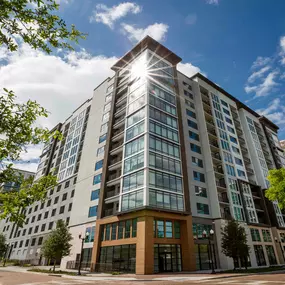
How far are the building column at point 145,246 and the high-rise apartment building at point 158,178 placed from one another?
12 cm

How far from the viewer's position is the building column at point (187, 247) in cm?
2749

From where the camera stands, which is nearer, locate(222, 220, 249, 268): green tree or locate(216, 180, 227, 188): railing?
locate(222, 220, 249, 268): green tree

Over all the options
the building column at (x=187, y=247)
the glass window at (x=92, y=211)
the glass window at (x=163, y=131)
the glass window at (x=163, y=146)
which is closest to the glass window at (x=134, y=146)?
the glass window at (x=163, y=146)

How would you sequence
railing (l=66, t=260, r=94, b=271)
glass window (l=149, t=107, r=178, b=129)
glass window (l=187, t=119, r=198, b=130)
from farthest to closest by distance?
glass window (l=187, t=119, r=198, b=130)
glass window (l=149, t=107, r=178, b=129)
railing (l=66, t=260, r=94, b=271)

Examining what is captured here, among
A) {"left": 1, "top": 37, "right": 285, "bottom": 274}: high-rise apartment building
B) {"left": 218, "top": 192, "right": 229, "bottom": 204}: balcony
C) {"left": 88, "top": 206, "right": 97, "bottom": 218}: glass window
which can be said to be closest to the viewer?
{"left": 1, "top": 37, "right": 285, "bottom": 274}: high-rise apartment building

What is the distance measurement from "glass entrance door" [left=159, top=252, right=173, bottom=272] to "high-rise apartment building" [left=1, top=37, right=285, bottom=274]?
0.11 metres

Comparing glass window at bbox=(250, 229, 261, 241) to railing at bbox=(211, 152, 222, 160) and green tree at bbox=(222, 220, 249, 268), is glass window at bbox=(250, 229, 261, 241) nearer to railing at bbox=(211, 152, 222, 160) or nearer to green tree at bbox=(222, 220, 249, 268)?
green tree at bbox=(222, 220, 249, 268)

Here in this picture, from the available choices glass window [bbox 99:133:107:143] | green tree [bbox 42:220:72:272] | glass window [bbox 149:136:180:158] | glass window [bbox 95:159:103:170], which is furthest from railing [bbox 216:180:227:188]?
green tree [bbox 42:220:72:272]

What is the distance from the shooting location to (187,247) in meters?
28.3

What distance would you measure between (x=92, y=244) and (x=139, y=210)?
11845mm

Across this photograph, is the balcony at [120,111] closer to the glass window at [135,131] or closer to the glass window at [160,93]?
the glass window at [135,131]

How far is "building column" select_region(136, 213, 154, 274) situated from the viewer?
2411 centimetres


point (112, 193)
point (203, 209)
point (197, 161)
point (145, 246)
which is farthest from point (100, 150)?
point (145, 246)

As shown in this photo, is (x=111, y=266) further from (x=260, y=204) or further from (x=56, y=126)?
(x=56, y=126)
